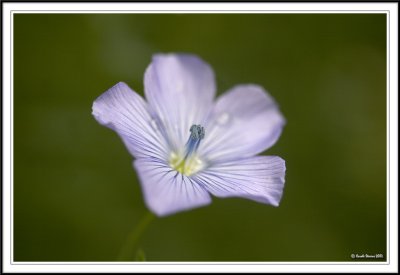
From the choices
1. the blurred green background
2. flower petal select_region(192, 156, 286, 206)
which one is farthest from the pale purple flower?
the blurred green background

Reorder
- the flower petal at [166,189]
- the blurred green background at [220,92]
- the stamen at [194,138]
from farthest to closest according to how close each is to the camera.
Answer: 1. the blurred green background at [220,92]
2. the stamen at [194,138]
3. the flower petal at [166,189]

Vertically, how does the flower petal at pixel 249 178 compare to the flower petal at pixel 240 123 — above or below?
below

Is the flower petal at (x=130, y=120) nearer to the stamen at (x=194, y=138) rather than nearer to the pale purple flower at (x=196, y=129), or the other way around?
the pale purple flower at (x=196, y=129)

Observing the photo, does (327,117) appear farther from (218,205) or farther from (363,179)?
(218,205)

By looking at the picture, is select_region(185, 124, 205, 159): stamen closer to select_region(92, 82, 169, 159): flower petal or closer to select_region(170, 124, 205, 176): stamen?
select_region(170, 124, 205, 176): stamen

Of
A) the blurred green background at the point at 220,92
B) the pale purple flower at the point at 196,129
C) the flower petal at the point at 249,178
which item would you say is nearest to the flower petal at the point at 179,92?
the pale purple flower at the point at 196,129

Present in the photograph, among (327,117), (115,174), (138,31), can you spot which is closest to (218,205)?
(115,174)
